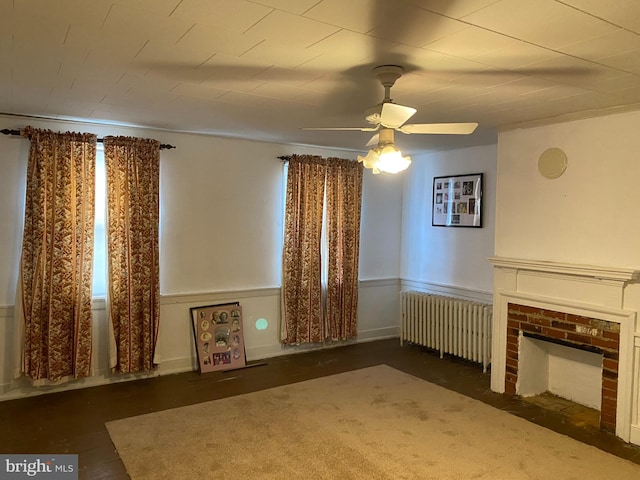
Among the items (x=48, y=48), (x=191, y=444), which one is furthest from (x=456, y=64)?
(x=191, y=444)

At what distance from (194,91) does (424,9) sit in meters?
1.76

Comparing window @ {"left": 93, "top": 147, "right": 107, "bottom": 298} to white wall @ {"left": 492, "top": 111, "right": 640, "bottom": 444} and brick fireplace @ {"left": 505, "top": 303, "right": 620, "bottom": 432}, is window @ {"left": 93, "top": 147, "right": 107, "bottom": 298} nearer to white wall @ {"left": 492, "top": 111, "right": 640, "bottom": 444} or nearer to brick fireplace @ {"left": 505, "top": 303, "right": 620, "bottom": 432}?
white wall @ {"left": 492, "top": 111, "right": 640, "bottom": 444}

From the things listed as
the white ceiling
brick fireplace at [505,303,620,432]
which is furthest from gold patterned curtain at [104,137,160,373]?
brick fireplace at [505,303,620,432]

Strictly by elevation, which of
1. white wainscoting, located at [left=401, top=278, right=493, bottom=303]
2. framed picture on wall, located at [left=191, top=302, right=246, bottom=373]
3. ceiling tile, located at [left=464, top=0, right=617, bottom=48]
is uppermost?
ceiling tile, located at [left=464, top=0, right=617, bottom=48]

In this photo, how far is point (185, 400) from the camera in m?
3.96

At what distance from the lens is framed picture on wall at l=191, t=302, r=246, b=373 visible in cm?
475

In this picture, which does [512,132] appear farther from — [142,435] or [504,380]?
[142,435]

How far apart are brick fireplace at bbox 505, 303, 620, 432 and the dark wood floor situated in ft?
0.63

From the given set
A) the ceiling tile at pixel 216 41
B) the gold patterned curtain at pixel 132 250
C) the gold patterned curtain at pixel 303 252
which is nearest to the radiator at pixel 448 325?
the gold patterned curtain at pixel 303 252

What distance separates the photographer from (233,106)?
3.47 m

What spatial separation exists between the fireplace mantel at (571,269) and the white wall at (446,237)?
3.38 ft

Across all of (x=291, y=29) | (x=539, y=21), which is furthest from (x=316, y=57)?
(x=539, y=21)

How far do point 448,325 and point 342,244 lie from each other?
4.99ft

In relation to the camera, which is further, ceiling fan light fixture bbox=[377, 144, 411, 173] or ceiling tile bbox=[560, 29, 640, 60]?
ceiling fan light fixture bbox=[377, 144, 411, 173]
